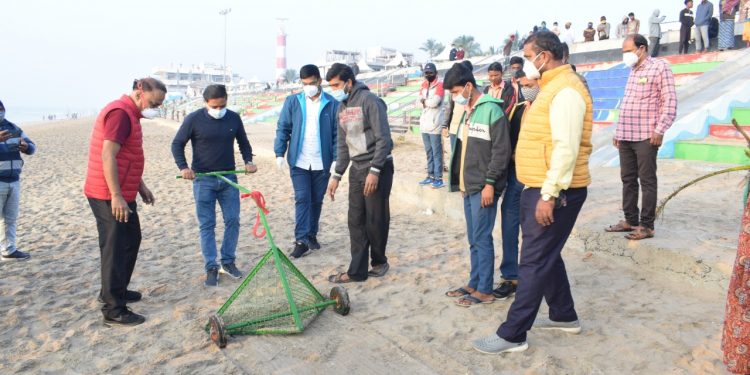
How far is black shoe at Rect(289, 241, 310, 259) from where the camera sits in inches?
212

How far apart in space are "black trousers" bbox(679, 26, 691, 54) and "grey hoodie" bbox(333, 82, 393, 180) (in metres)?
13.3

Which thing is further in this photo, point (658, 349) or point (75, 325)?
point (75, 325)

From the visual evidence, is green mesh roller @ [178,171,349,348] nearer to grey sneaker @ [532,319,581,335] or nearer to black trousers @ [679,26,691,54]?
grey sneaker @ [532,319,581,335]

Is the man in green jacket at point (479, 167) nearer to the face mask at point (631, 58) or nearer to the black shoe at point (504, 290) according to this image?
the black shoe at point (504, 290)

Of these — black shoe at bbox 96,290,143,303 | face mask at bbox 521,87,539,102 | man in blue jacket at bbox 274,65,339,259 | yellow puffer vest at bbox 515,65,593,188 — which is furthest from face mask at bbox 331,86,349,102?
black shoe at bbox 96,290,143,303

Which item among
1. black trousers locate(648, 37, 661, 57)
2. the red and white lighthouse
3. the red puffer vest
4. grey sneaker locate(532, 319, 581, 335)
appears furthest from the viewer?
the red and white lighthouse

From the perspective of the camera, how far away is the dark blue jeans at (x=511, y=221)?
3799mm

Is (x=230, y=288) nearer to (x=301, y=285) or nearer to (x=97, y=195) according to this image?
(x=301, y=285)

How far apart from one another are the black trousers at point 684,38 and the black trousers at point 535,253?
13928mm

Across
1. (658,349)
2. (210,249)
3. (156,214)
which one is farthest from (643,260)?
(156,214)

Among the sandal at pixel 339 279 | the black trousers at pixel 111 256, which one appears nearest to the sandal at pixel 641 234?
the sandal at pixel 339 279

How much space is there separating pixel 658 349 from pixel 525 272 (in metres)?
1.03

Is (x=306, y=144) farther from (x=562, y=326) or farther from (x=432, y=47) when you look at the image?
(x=432, y=47)

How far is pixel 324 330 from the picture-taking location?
3.60 metres
